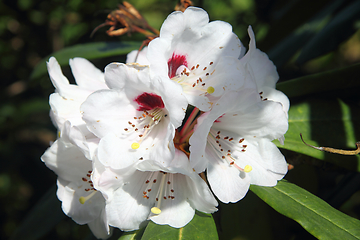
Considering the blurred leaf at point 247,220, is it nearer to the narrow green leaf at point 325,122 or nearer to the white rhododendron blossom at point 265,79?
the narrow green leaf at point 325,122

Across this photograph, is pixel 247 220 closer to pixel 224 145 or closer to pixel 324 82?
pixel 224 145

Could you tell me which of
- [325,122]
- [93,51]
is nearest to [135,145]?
[325,122]

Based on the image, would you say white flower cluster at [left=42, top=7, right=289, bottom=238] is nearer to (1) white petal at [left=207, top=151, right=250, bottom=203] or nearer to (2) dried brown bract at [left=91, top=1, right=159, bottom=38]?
(1) white petal at [left=207, top=151, right=250, bottom=203]

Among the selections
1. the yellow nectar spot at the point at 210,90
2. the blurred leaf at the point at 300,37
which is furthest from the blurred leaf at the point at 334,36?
the yellow nectar spot at the point at 210,90

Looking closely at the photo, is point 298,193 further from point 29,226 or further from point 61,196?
point 29,226

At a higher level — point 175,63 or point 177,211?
point 175,63
